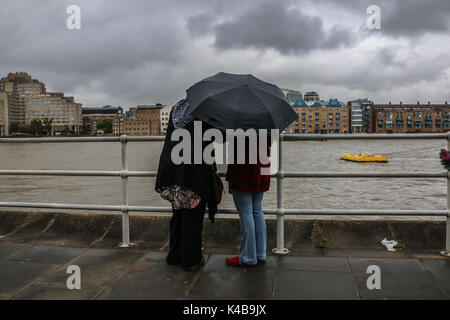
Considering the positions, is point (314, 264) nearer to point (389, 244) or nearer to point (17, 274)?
point (389, 244)

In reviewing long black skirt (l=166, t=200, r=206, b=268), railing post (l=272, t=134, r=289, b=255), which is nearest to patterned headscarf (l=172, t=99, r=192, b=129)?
long black skirt (l=166, t=200, r=206, b=268)

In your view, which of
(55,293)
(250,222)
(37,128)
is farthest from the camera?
(37,128)

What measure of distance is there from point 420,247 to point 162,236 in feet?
9.01

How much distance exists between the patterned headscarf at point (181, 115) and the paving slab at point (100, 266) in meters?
1.38

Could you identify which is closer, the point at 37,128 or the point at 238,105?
the point at 238,105

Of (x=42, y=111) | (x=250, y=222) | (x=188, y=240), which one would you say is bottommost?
(x=188, y=240)

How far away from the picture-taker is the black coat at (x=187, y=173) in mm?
3521

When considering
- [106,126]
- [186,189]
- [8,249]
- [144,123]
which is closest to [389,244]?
[186,189]

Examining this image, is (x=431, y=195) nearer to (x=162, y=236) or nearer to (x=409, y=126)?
(x=162, y=236)

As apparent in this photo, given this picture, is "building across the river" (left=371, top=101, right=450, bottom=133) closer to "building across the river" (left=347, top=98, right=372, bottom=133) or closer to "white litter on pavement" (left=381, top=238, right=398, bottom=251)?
"building across the river" (left=347, top=98, right=372, bottom=133)

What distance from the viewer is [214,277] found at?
3.44 meters

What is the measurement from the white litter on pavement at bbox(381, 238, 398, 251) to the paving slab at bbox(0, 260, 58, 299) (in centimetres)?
322

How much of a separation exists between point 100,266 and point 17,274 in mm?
675
